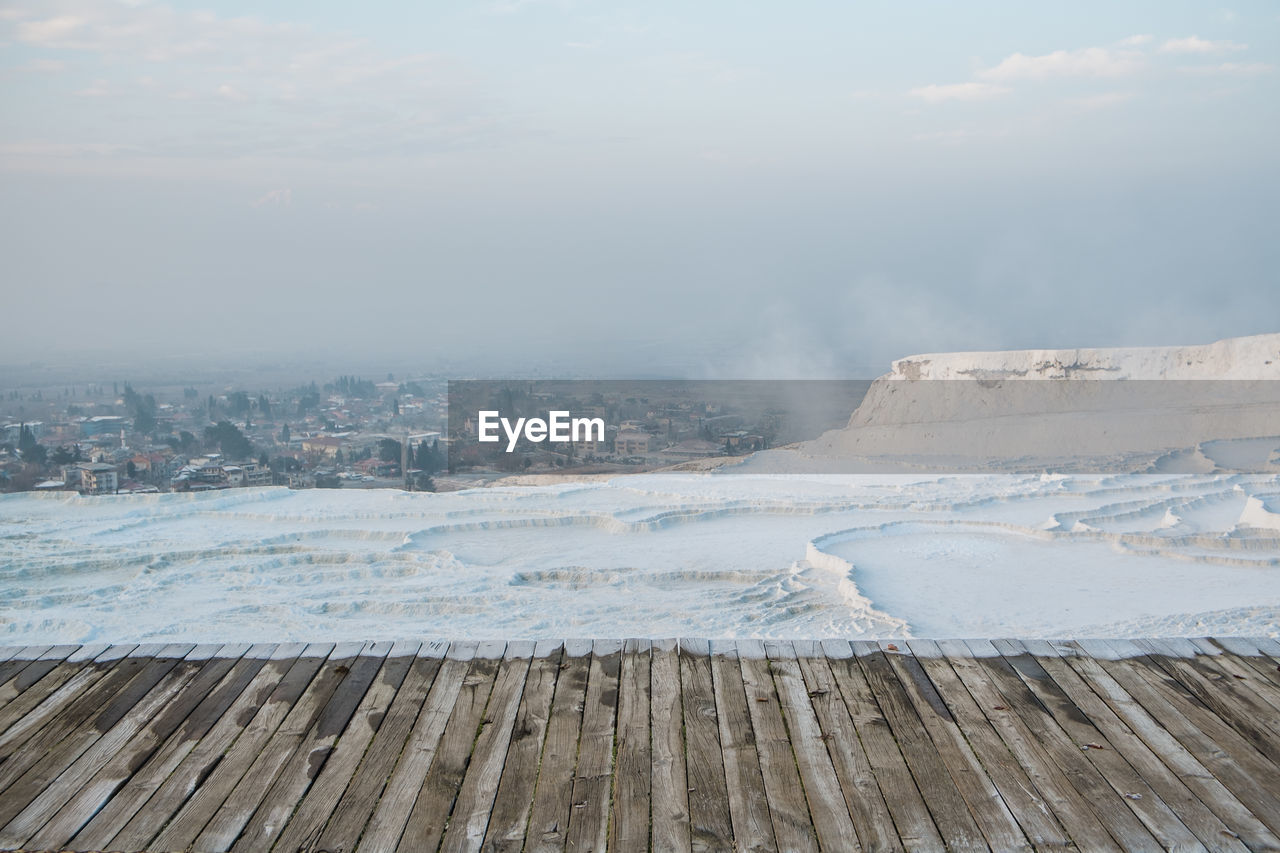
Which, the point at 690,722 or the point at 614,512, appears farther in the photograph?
the point at 614,512

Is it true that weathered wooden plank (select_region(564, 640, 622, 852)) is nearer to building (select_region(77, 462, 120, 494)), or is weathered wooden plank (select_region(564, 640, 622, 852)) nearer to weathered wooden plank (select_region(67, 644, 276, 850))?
weathered wooden plank (select_region(67, 644, 276, 850))

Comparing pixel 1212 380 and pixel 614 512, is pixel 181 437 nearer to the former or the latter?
pixel 614 512

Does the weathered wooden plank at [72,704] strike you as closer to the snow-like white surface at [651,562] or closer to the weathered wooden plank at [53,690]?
the weathered wooden plank at [53,690]

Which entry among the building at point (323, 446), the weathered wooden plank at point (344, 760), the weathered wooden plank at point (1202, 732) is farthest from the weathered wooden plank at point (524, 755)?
the building at point (323, 446)

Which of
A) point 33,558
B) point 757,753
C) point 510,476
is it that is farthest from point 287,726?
point 510,476

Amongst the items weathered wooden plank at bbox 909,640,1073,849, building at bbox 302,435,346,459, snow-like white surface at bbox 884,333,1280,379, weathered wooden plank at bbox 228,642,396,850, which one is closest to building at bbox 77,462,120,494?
building at bbox 302,435,346,459

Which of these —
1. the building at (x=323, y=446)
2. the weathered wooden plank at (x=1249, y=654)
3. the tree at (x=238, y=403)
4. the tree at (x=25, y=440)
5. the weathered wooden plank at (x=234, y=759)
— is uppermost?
the weathered wooden plank at (x=1249, y=654)
